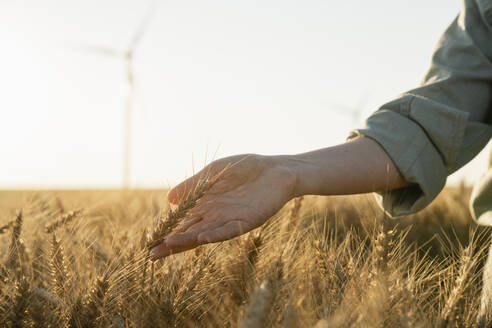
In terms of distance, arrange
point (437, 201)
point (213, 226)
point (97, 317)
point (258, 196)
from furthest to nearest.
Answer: point (437, 201), point (258, 196), point (213, 226), point (97, 317)

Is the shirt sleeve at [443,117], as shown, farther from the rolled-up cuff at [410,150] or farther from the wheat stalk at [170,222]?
the wheat stalk at [170,222]

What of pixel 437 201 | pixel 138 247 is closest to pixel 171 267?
pixel 138 247

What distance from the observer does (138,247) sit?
5.03 feet

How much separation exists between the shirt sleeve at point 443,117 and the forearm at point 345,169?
0.15 feet

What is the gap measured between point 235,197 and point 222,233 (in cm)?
25

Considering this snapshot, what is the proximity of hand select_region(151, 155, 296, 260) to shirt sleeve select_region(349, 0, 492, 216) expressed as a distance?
0.41m

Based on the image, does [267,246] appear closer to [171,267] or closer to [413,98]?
[171,267]

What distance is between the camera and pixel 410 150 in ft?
6.11

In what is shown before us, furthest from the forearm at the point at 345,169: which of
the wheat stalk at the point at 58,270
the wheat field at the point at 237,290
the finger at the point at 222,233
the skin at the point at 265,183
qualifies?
the wheat stalk at the point at 58,270

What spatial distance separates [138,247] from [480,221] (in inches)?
47.5

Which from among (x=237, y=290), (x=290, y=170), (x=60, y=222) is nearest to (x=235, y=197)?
(x=290, y=170)

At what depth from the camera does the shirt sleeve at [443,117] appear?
1.86 m

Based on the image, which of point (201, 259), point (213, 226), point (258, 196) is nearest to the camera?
point (201, 259)

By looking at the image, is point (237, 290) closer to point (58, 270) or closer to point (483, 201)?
point (58, 270)
